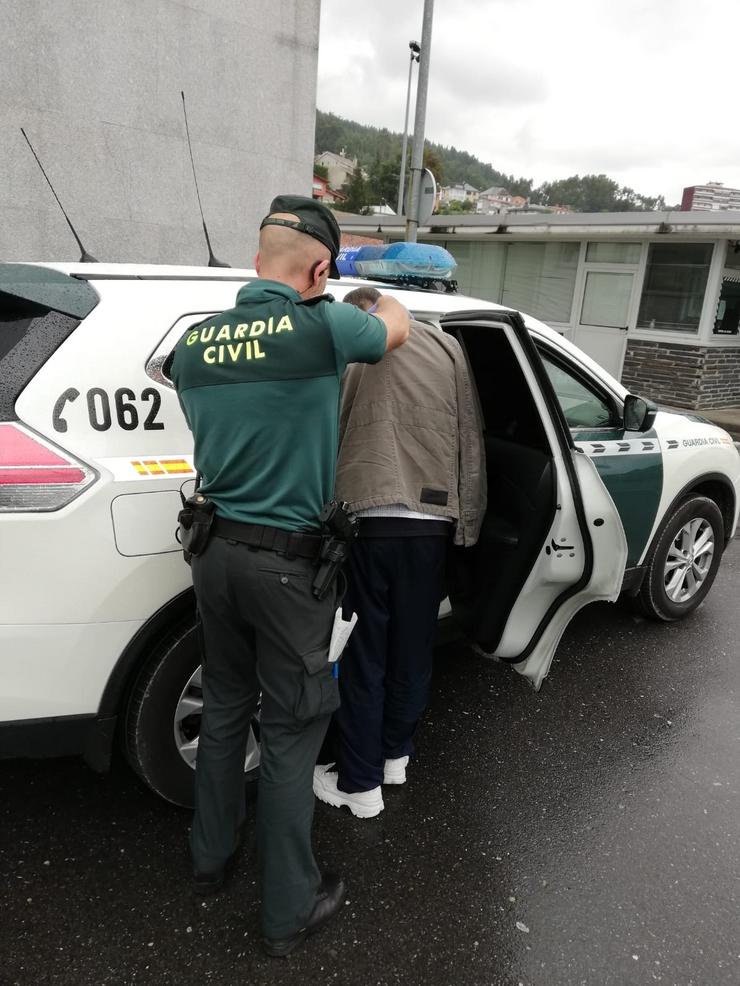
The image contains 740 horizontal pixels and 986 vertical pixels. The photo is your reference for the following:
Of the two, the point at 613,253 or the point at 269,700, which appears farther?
the point at 613,253

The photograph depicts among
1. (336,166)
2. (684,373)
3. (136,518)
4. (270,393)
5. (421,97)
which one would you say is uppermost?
(336,166)

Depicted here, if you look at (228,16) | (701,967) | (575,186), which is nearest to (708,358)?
(228,16)

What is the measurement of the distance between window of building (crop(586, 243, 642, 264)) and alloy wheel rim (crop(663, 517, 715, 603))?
8728mm

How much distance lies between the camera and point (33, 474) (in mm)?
1867

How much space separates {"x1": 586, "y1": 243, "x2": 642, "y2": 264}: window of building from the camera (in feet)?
37.5

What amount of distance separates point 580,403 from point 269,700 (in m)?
2.13

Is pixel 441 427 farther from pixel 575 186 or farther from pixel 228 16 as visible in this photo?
pixel 575 186

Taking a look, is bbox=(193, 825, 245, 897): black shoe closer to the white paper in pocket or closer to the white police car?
the white police car

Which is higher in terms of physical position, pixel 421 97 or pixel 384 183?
pixel 384 183

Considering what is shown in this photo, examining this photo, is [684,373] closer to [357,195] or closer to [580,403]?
[580,403]

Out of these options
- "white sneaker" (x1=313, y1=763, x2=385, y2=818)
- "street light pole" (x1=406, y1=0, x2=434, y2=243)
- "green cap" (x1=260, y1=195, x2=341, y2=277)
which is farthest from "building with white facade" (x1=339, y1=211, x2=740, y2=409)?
"white sneaker" (x1=313, y1=763, x2=385, y2=818)

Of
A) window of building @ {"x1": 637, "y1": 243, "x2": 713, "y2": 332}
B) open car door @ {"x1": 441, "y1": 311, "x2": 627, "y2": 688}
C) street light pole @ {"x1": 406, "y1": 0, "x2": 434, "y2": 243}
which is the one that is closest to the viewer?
open car door @ {"x1": 441, "y1": 311, "x2": 627, "y2": 688}

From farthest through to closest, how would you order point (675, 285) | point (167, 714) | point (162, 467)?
point (675, 285) < point (167, 714) < point (162, 467)

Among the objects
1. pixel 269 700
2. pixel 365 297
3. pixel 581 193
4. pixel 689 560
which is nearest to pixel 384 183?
pixel 581 193
